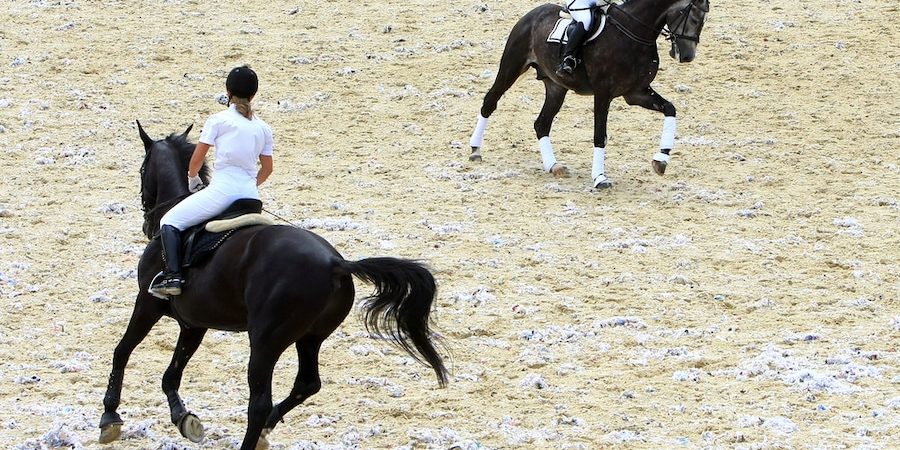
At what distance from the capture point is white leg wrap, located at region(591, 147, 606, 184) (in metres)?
12.6

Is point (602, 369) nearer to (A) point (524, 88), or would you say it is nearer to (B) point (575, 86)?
(B) point (575, 86)

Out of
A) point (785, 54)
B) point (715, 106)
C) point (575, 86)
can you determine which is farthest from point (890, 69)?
point (575, 86)

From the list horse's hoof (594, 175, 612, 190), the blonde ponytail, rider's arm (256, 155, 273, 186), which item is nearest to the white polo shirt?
the blonde ponytail

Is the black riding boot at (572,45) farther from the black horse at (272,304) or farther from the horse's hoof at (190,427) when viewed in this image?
the horse's hoof at (190,427)

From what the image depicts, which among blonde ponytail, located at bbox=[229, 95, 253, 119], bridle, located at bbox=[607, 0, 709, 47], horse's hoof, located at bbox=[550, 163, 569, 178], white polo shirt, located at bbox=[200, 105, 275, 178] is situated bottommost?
horse's hoof, located at bbox=[550, 163, 569, 178]

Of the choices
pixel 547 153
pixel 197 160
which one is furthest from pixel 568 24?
pixel 197 160

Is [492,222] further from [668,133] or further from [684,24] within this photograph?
[684,24]

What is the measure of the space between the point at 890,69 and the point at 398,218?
766 cm

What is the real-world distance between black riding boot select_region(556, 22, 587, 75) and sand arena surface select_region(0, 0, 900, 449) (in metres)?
1.16

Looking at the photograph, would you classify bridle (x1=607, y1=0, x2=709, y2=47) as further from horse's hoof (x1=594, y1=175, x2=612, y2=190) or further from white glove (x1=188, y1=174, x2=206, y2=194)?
white glove (x1=188, y1=174, x2=206, y2=194)

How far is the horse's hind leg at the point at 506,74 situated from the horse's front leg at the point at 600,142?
111cm

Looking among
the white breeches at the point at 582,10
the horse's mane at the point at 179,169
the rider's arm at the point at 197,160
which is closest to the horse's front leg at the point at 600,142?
the white breeches at the point at 582,10

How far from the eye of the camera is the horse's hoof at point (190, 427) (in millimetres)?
6973

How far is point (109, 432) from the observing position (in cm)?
708
